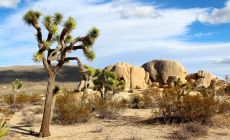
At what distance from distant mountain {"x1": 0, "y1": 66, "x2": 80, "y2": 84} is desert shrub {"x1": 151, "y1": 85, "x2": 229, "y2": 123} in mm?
78971

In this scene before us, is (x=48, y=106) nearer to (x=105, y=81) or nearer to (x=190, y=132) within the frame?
(x=190, y=132)

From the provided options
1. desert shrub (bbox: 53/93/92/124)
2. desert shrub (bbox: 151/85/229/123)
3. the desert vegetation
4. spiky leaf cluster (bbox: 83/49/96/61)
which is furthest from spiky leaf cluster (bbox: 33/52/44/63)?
desert shrub (bbox: 151/85/229/123)

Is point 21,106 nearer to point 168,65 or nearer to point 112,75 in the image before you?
point 112,75

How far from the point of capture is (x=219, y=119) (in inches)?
632

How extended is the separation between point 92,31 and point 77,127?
418cm

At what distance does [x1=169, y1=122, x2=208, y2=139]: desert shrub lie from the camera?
1353 cm

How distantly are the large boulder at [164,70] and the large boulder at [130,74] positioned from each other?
160 centimetres

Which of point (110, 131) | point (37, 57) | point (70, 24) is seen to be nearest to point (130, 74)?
point (110, 131)

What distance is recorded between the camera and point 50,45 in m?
15.1

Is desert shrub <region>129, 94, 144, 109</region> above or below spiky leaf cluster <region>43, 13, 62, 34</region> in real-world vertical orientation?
below

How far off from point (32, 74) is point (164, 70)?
54.6 metres

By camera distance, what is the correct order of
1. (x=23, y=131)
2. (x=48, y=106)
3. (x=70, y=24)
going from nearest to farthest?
1. (x=48, y=106)
2. (x=70, y=24)
3. (x=23, y=131)

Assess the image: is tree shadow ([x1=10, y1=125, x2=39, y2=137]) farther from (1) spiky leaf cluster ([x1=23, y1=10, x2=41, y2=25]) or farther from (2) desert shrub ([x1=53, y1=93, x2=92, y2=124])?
(1) spiky leaf cluster ([x1=23, y1=10, x2=41, y2=25])

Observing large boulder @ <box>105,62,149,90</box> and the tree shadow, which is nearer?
the tree shadow
